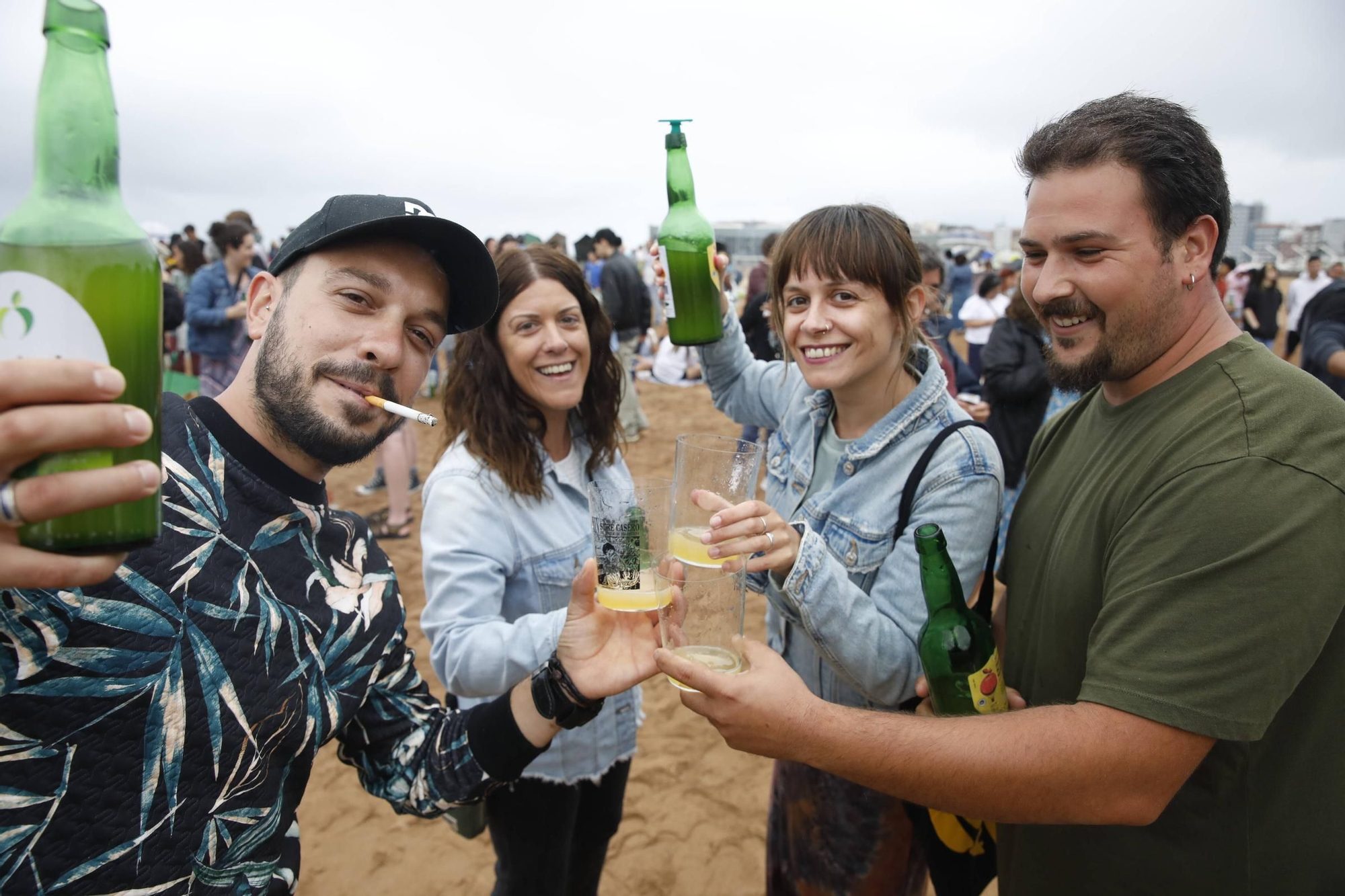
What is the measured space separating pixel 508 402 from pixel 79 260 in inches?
66.2

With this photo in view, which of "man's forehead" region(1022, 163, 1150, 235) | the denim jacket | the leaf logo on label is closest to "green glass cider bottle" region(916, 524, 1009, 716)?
"man's forehead" region(1022, 163, 1150, 235)

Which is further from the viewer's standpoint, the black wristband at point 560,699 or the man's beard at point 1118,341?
the black wristband at point 560,699

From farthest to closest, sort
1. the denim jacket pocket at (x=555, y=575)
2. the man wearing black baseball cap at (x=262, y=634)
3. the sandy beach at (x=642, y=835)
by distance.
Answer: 1. the sandy beach at (x=642, y=835)
2. the denim jacket pocket at (x=555, y=575)
3. the man wearing black baseball cap at (x=262, y=634)

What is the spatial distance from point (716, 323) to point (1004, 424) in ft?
10.7

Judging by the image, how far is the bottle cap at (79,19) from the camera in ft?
2.84

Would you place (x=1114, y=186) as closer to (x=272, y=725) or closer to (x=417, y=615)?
(x=272, y=725)

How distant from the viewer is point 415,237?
171 cm

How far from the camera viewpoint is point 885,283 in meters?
2.19

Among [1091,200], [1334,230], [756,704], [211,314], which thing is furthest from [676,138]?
[1334,230]

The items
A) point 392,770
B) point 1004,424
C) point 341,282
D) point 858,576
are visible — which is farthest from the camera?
point 1004,424

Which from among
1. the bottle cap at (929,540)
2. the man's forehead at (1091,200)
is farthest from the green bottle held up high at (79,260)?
the man's forehead at (1091,200)

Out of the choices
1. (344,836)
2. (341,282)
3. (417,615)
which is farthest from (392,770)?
(417,615)

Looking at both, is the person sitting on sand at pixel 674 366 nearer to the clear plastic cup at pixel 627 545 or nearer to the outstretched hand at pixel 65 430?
the clear plastic cup at pixel 627 545

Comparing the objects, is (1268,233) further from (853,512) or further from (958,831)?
(958,831)
